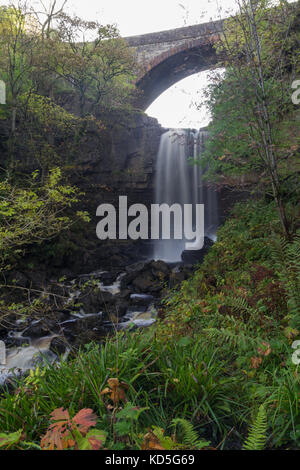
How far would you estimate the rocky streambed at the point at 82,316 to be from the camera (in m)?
6.28

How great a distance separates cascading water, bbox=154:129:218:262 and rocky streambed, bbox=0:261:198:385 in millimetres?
5996

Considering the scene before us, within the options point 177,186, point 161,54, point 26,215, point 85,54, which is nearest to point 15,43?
point 85,54

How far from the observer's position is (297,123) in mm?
5449

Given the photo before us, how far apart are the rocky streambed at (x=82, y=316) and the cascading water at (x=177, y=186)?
19.7 feet

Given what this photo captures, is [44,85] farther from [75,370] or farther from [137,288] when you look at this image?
[75,370]

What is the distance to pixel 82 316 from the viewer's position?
→ 7.86 m

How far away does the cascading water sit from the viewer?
663 inches

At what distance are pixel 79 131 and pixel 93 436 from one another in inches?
575

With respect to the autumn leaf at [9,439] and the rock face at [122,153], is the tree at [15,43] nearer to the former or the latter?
the rock face at [122,153]

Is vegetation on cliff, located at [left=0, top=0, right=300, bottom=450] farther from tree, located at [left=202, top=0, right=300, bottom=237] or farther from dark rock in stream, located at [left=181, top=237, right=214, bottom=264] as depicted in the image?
dark rock in stream, located at [left=181, top=237, right=214, bottom=264]

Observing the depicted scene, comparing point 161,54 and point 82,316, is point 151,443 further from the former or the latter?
point 161,54

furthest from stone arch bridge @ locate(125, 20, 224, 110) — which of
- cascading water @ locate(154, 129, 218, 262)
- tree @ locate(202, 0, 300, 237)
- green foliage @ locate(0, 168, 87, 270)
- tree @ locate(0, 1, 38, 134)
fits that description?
tree @ locate(202, 0, 300, 237)

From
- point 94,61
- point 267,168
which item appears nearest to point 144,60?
point 94,61

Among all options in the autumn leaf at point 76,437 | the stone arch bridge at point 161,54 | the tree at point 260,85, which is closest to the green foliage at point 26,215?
the autumn leaf at point 76,437
